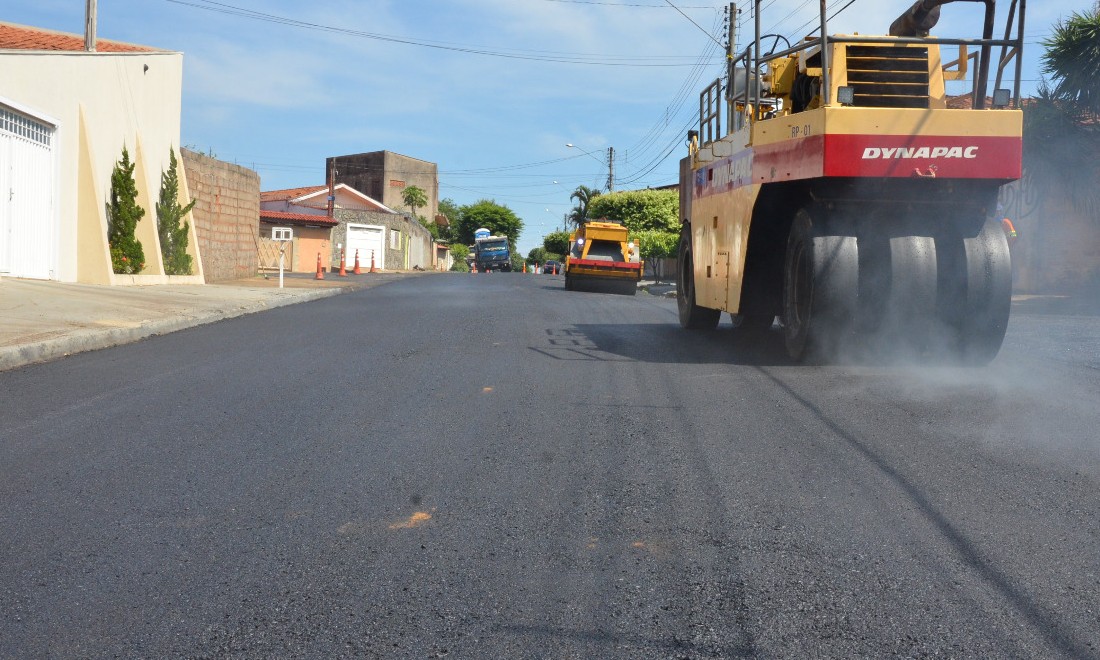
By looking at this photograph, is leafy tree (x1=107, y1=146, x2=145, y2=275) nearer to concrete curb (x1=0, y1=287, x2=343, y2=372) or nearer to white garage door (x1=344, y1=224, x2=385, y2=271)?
concrete curb (x1=0, y1=287, x2=343, y2=372)

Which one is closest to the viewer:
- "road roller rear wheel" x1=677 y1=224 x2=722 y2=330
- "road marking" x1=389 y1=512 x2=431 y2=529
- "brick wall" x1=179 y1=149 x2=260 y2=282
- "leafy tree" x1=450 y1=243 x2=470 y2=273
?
"road marking" x1=389 y1=512 x2=431 y2=529

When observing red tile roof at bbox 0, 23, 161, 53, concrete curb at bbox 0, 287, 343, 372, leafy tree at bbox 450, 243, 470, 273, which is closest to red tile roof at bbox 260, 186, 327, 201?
leafy tree at bbox 450, 243, 470, 273

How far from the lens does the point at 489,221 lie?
112625 mm

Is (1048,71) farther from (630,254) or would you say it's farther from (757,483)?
(757,483)

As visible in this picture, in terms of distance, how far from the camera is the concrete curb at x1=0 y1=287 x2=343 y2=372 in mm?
8414

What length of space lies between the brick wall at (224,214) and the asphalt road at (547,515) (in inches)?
694

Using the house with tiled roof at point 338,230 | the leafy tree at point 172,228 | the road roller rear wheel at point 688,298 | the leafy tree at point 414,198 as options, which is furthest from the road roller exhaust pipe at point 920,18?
the leafy tree at point 414,198

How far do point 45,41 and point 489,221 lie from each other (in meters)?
93.2

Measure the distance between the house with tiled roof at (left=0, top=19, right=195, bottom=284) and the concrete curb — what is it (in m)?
3.67

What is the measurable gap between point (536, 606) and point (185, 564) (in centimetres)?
125

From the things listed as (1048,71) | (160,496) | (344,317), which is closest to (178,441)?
(160,496)

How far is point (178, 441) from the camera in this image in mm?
5395

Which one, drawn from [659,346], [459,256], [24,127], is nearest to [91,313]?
[24,127]

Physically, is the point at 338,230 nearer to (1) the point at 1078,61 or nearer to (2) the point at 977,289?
(1) the point at 1078,61
